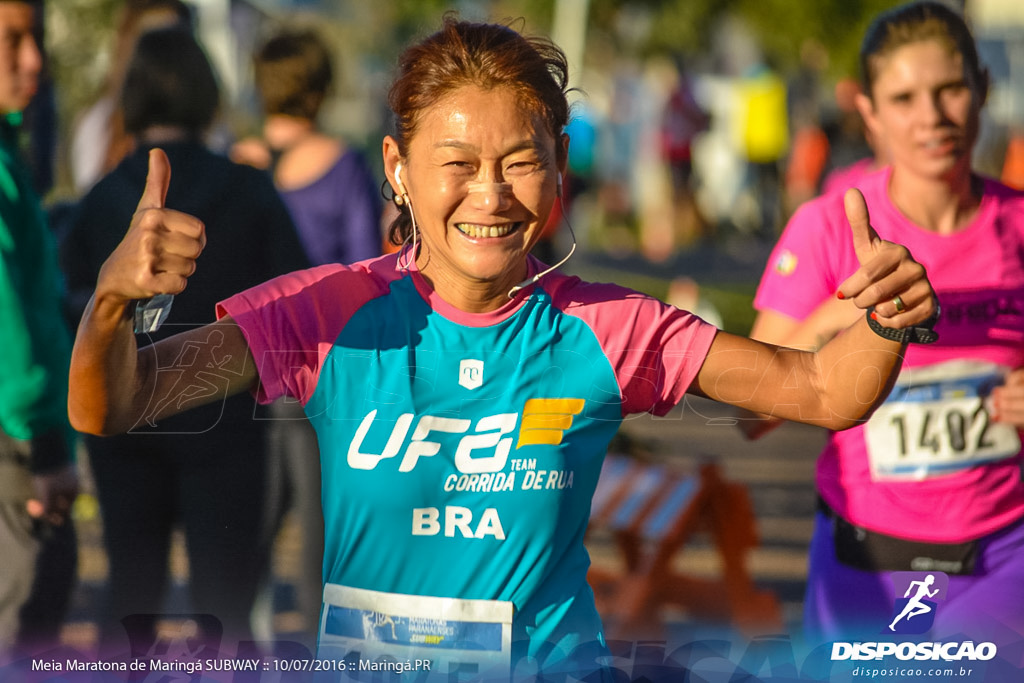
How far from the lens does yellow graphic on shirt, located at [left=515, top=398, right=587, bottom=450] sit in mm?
2369

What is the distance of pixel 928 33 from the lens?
3199 mm

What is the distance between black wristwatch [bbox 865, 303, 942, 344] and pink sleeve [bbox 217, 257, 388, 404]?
877mm

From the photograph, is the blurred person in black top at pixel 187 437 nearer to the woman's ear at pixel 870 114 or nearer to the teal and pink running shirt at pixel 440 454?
the teal and pink running shirt at pixel 440 454

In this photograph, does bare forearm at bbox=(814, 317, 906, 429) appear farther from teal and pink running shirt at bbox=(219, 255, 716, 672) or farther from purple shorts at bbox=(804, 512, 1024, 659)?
purple shorts at bbox=(804, 512, 1024, 659)

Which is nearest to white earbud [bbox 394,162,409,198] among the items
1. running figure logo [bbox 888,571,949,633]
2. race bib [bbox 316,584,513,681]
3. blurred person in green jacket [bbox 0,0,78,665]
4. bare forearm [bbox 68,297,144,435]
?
bare forearm [bbox 68,297,144,435]

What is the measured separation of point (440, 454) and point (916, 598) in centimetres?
134

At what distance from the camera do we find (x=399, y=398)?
2.35 metres

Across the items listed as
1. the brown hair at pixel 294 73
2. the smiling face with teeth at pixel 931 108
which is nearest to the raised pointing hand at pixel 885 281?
the smiling face with teeth at pixel 931 108

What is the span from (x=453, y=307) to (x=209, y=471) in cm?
137

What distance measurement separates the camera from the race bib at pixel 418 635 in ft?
7.68

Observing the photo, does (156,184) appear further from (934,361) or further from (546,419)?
(934,361)

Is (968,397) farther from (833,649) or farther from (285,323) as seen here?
(285,323)

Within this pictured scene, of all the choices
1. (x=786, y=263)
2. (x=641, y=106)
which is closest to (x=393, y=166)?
(x=786, y=263)

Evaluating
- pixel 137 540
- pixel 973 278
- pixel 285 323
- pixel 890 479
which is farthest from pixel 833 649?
pixel 137 540
